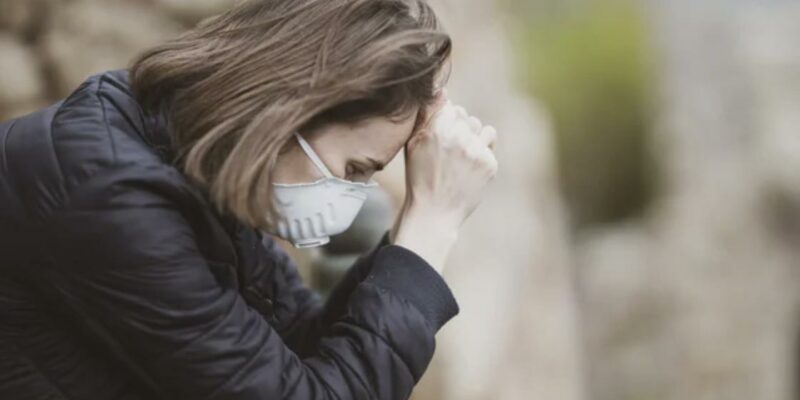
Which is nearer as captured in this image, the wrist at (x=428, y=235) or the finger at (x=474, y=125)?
the wrist at (x=428, y=235)

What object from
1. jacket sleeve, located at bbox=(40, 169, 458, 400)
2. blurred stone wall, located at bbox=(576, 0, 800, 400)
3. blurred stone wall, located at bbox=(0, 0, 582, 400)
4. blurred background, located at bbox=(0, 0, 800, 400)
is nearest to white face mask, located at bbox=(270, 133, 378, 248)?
jacket sleeve, located at bbox=(40, 169, 458, 400)

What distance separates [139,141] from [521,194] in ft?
9.41

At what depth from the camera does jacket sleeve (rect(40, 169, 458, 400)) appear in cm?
163

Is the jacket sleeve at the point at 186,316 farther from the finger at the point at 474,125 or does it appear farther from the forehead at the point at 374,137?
the finger at the point at 474,125

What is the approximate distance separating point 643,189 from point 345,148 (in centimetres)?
643

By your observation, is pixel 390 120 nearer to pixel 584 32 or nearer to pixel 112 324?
pixel 112 324

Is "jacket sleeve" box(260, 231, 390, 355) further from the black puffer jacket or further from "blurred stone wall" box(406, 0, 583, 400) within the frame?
"blurred stone wall" box(406, 0, 583, 400)

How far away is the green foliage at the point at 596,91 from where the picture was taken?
7930 mm

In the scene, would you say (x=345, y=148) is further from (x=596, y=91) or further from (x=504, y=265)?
(x=596, y=91)

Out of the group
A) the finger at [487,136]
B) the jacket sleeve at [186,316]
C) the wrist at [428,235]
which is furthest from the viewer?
the finger at [487,136]

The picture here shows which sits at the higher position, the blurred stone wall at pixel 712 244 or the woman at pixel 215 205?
the woman at pixel 215 205

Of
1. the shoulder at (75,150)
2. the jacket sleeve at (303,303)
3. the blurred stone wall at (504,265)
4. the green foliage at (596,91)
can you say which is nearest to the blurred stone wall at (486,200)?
the blurred stone wall at (504,265)

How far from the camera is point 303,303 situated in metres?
2.18

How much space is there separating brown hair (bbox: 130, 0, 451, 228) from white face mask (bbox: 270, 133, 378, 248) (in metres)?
0.05
